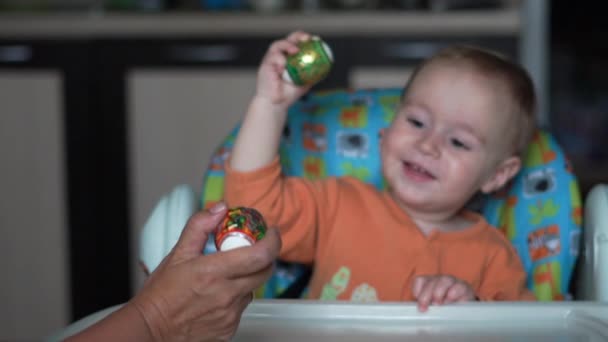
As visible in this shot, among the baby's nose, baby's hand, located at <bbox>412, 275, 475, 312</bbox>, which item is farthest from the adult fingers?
the baby's nose

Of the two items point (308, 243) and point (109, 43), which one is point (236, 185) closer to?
point (308, 243)

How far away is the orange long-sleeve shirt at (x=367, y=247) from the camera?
130 centimetres

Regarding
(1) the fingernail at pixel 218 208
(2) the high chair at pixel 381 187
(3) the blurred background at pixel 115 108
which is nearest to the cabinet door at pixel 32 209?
(3) the blurred background at pixel 115 108

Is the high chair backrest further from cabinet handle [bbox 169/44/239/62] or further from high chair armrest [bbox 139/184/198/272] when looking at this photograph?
cabinet handle [bbox 169/44/239/62]

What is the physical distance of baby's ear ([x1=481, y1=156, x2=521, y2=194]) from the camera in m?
1.41

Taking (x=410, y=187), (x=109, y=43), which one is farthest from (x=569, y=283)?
(x=109, y=43)

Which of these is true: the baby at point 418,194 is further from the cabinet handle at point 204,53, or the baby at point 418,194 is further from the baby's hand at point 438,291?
the cabinet handle at point 204,53

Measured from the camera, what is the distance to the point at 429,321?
41.6 inches

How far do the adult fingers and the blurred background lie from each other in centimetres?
188

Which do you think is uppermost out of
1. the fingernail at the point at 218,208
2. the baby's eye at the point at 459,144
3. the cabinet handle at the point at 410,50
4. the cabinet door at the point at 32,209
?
the fingernail at the point at 218,208

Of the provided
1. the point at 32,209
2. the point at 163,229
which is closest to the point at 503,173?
the point at 163,229

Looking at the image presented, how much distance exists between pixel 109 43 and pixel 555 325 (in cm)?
201

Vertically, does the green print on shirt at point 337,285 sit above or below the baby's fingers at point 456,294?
below

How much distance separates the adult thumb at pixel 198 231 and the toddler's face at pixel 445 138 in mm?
506
